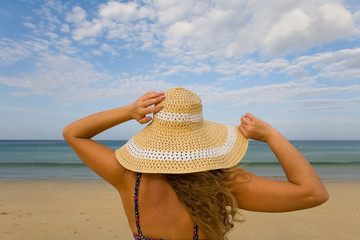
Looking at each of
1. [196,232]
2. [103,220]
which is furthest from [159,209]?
[103,220]

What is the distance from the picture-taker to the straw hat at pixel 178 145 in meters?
1.12

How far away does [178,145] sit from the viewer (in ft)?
3.80

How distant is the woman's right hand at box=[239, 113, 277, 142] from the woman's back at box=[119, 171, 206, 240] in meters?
0.44

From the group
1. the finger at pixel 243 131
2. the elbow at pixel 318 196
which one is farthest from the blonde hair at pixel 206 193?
the elbow at pixel 318 196

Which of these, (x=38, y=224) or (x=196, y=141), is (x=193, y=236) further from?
(x=38, y=224)

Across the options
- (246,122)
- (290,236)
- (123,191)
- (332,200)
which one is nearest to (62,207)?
(290,236)

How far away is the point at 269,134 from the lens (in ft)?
4.03

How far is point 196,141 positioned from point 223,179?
20 cm

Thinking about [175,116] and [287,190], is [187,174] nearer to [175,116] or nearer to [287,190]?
[175,116]

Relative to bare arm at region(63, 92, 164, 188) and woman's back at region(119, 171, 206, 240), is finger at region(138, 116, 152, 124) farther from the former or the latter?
woman's back at region(119, 171, 206, 240)

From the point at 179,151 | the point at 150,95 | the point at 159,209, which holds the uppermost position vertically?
the point at 150,95

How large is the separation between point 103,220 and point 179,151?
14.2ft

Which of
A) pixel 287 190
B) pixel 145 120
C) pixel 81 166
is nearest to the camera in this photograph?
pixel 287 190

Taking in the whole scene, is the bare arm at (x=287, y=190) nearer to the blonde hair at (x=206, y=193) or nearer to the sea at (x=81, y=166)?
the blonde hair at (x=206, y=193)
